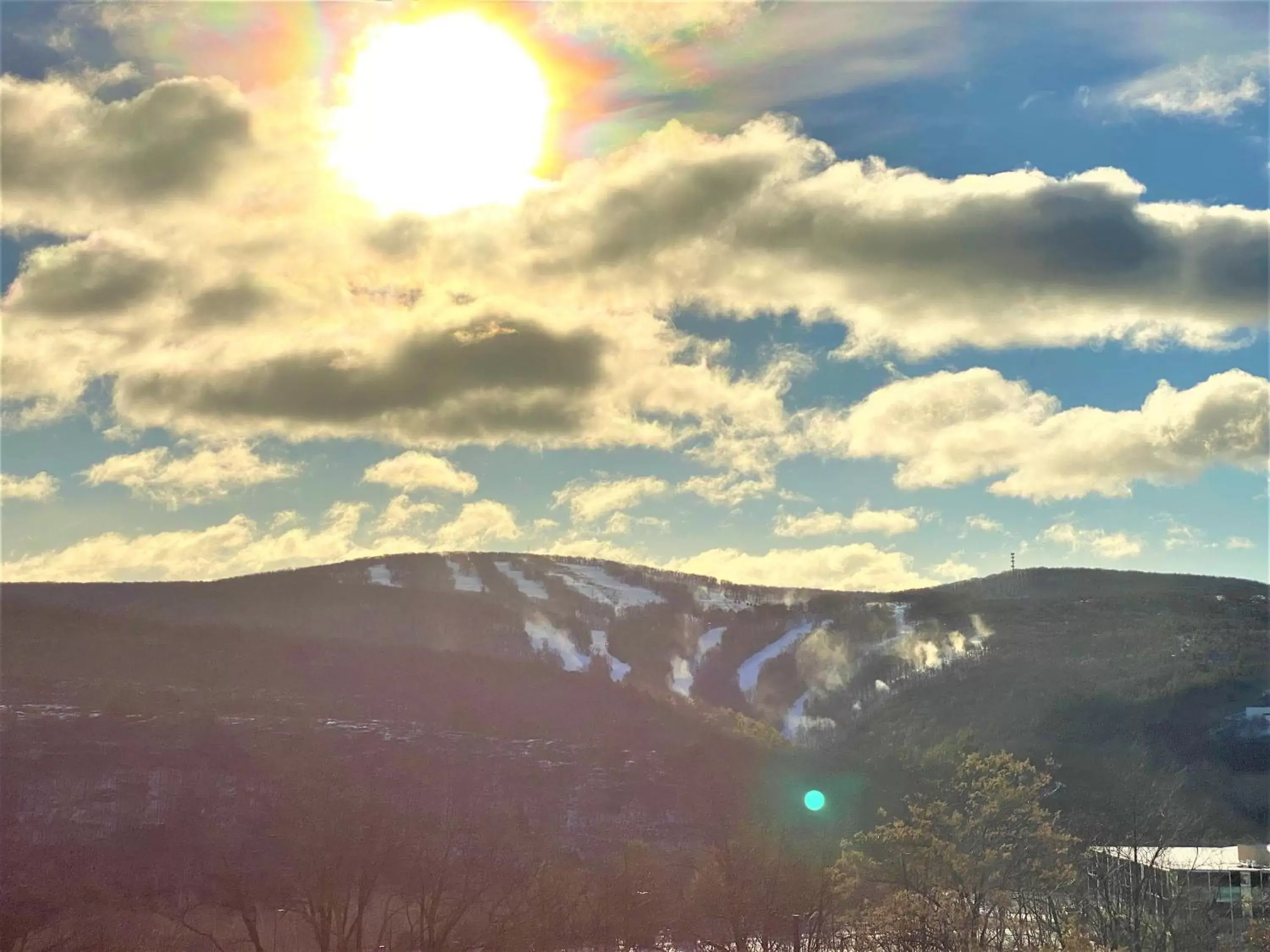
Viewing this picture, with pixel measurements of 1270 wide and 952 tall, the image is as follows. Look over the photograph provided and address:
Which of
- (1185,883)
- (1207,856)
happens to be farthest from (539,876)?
(1207,856)

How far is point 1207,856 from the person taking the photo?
127 meters

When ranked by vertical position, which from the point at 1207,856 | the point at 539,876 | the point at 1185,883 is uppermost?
the point at 1185,883

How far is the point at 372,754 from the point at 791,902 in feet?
342

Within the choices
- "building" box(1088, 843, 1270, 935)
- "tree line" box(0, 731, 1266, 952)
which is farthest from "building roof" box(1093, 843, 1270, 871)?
"tree line" box(0, 731, 1266, 952)

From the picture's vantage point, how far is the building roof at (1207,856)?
108250 mm

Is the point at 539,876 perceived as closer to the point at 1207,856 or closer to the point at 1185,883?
the point at 1185,883

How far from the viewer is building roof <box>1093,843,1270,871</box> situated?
108250 mm

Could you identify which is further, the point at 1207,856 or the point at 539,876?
the point at 1207,856

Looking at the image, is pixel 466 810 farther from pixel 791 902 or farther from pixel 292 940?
pixel 791 902

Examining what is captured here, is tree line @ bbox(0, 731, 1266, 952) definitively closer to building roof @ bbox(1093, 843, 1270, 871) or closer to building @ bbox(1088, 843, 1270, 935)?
building @ bbox(1088, 843, 1270, 935)

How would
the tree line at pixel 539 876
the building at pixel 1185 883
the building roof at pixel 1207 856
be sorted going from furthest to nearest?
the building roof at pixel 1207 856, the building at pixel 1185 883, the tree line at pixel 539 876

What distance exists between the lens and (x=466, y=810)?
6535 inches

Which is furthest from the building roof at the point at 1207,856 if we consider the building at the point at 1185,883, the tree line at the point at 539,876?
the tree line at the point at 539,876

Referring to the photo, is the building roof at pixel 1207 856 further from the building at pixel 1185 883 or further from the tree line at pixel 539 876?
the tree line at pixel 539 876
